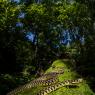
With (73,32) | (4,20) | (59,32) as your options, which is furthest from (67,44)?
(4,20)

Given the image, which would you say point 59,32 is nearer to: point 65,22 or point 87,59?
point 65,22

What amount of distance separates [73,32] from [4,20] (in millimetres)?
15799

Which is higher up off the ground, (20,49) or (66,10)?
(66,10)

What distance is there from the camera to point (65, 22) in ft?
194

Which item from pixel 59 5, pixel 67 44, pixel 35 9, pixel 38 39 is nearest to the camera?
pixel 35 9

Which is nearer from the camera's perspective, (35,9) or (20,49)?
(35,9)

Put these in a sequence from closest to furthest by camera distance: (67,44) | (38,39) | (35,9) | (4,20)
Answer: (4,20) → (35,9) → (38,39) → (67,44)

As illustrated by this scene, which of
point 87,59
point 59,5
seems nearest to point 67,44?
point 59,5

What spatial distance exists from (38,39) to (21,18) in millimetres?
7849

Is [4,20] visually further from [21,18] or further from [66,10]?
[66,10]

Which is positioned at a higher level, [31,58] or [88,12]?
[88,12]

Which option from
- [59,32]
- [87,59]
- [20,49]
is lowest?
Result: [87,59]

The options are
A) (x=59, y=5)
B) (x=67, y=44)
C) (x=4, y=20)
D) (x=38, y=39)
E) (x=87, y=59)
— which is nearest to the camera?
(x=87, y=59)

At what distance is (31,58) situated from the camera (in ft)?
198
